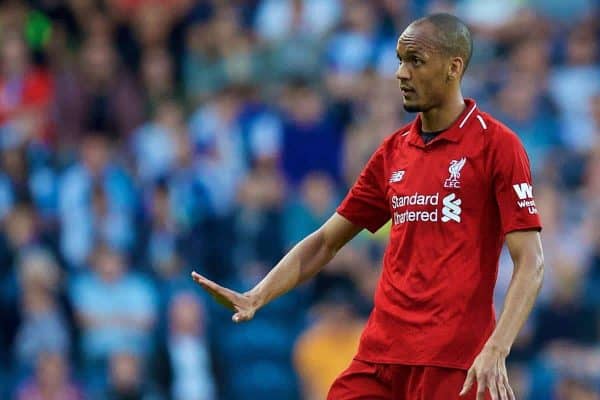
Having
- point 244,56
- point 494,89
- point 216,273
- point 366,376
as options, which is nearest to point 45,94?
point 244,56

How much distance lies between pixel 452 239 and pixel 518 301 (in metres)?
0.41

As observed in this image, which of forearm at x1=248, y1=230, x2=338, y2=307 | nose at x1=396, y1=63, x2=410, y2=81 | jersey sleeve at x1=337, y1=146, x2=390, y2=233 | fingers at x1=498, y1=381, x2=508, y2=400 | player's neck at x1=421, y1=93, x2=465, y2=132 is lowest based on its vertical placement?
fingers at x1=498, y1=381, x2=508, y2=400

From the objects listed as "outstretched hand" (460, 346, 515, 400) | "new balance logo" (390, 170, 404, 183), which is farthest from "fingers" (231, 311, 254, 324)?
"outstretched hand" (460, 346, 515, 400)

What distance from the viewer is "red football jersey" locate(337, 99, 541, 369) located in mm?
5664

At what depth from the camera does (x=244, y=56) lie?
44.8 ft

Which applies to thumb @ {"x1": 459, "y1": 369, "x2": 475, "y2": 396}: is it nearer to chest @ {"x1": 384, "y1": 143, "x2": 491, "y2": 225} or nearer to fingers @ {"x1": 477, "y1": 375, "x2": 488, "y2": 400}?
fingers @ {"x1": 477, "y1": 375, "x2": 488, "y2": 400}

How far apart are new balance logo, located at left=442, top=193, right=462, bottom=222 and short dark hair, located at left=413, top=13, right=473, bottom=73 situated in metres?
0.58

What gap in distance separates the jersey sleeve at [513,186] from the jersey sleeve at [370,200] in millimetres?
665

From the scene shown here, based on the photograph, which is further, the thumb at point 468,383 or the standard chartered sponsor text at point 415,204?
the standard chartered sponsor text at point 415,204

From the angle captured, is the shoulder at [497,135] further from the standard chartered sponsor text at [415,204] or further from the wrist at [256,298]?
the wrist at [256,298]

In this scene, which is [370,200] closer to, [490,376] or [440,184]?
[440,184]

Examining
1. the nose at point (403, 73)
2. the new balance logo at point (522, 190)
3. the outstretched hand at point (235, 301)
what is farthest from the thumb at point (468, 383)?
the nose at point (403, 73)

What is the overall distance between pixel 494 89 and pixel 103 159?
3.59 metres

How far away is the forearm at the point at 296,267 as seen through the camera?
625 cm
